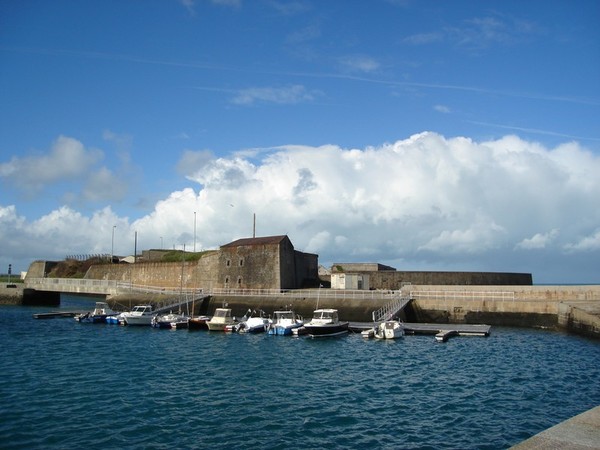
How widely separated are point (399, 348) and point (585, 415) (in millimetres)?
20638

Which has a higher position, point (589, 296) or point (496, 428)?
point (589, 296)

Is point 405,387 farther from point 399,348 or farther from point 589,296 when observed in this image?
point 589,296

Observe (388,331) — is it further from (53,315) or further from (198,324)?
(53,315)

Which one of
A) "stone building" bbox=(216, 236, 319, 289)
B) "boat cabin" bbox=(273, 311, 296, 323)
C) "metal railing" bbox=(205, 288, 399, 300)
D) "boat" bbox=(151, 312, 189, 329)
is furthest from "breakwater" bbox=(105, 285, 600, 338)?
"boat" bbox=(151, 312, 189, 329)

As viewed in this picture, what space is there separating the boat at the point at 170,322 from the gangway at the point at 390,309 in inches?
639

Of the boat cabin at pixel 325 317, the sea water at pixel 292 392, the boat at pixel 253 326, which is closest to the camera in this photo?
the sea water at pixel 292 392

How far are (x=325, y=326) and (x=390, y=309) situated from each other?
8.51 meters

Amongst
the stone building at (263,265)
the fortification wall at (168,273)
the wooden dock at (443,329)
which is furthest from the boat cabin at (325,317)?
the fortification wall at (168,273)

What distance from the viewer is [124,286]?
218 ft

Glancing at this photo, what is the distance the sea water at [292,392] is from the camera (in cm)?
1596

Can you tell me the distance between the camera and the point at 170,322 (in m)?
44.8

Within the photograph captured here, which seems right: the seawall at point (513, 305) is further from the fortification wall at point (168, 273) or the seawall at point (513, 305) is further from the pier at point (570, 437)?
the pier at point (570, 437)

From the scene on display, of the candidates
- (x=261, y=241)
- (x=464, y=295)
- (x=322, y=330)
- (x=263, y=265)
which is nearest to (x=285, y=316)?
(x=322, y=330)

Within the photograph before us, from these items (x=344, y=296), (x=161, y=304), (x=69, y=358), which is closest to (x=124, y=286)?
(x=161, y=304)
